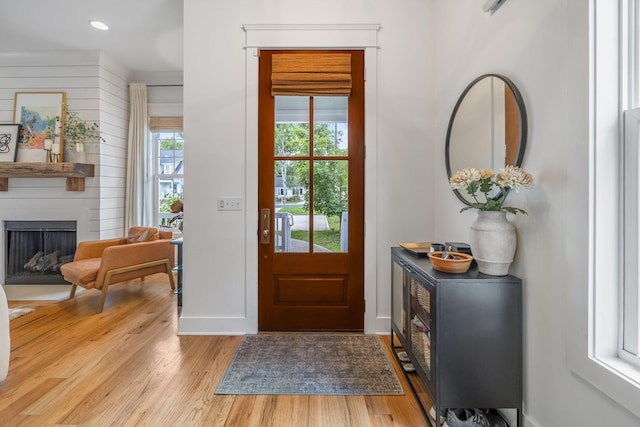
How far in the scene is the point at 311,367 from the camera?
1.99 metres

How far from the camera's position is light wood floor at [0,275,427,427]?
154cm

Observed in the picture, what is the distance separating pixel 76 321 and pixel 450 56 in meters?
3.81

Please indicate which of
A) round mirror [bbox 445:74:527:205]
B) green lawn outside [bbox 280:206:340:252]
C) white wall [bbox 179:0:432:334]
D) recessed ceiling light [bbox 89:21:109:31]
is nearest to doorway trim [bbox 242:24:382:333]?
white wall [bbox 179:0:432:334]

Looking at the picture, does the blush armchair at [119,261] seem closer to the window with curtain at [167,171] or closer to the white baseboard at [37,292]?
the white baseboard at [37,292]

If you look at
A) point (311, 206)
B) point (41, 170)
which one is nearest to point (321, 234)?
point (311, 206)

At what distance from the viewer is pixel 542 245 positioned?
1329 millimetres

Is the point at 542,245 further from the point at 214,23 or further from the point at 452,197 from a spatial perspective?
the point at 214,23

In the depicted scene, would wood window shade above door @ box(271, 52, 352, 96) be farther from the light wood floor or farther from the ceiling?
the light wood floor

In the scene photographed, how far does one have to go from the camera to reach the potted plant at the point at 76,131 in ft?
12.2

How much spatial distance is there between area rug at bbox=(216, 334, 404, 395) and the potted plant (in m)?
3.30

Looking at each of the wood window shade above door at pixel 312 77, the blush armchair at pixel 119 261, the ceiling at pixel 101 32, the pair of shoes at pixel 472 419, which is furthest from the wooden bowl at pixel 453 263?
the ceiling at pixel 101 32

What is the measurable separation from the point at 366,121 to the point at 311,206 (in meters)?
0.82

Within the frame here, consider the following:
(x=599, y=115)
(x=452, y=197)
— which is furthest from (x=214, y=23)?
(x=599, y=115)

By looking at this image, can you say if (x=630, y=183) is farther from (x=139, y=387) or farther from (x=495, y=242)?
(x=139, y=387)
